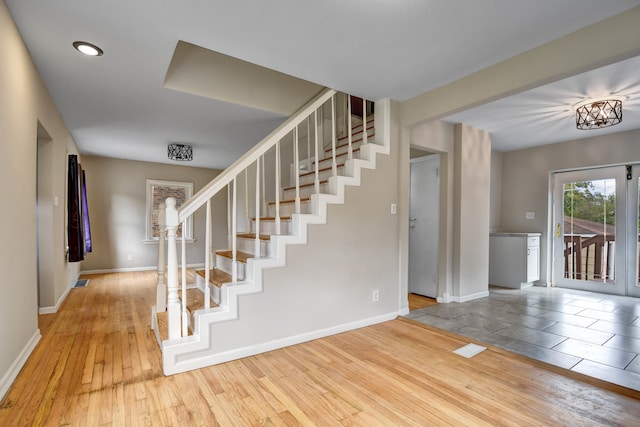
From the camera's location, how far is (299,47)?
2188mm

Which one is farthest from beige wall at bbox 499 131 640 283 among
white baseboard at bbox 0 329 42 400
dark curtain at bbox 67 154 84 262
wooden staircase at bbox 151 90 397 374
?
dark curtain at bbox 67 154 84 262

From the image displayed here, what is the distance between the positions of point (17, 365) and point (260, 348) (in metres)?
1.54

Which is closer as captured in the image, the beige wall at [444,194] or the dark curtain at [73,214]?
the beige wall at [444,194]

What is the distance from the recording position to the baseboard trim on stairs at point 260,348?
2041 millimetres

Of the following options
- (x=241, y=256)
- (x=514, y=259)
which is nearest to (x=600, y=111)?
(x=514, y=259)

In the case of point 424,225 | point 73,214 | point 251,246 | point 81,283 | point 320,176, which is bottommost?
point 81,283

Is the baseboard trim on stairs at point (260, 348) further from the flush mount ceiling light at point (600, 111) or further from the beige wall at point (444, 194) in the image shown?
the flush mount ceiling light at point (600, 111)

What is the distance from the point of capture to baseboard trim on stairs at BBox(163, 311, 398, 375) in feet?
6.70

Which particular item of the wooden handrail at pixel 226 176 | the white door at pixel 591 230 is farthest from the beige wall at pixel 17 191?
the white door at pixel 591 230

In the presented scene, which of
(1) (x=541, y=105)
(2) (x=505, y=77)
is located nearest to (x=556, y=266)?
(1) (x=541, y=105)

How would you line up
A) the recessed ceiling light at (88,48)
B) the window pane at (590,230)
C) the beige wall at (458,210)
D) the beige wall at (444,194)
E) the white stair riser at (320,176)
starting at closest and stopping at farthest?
the recessed ceiling light at (88,48) < the white stair riser at (320,176) < the beige wall at (444,194) < the beige wall at (458,210) < the window pane at (590,230)

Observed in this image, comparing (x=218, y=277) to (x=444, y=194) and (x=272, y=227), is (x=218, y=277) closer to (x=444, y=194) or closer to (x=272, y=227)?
(x=272, y=227)

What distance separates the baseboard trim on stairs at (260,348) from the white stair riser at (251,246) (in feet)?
2.30

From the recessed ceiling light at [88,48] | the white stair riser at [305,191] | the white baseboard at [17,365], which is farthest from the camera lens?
the white stair riser at [305,191]
